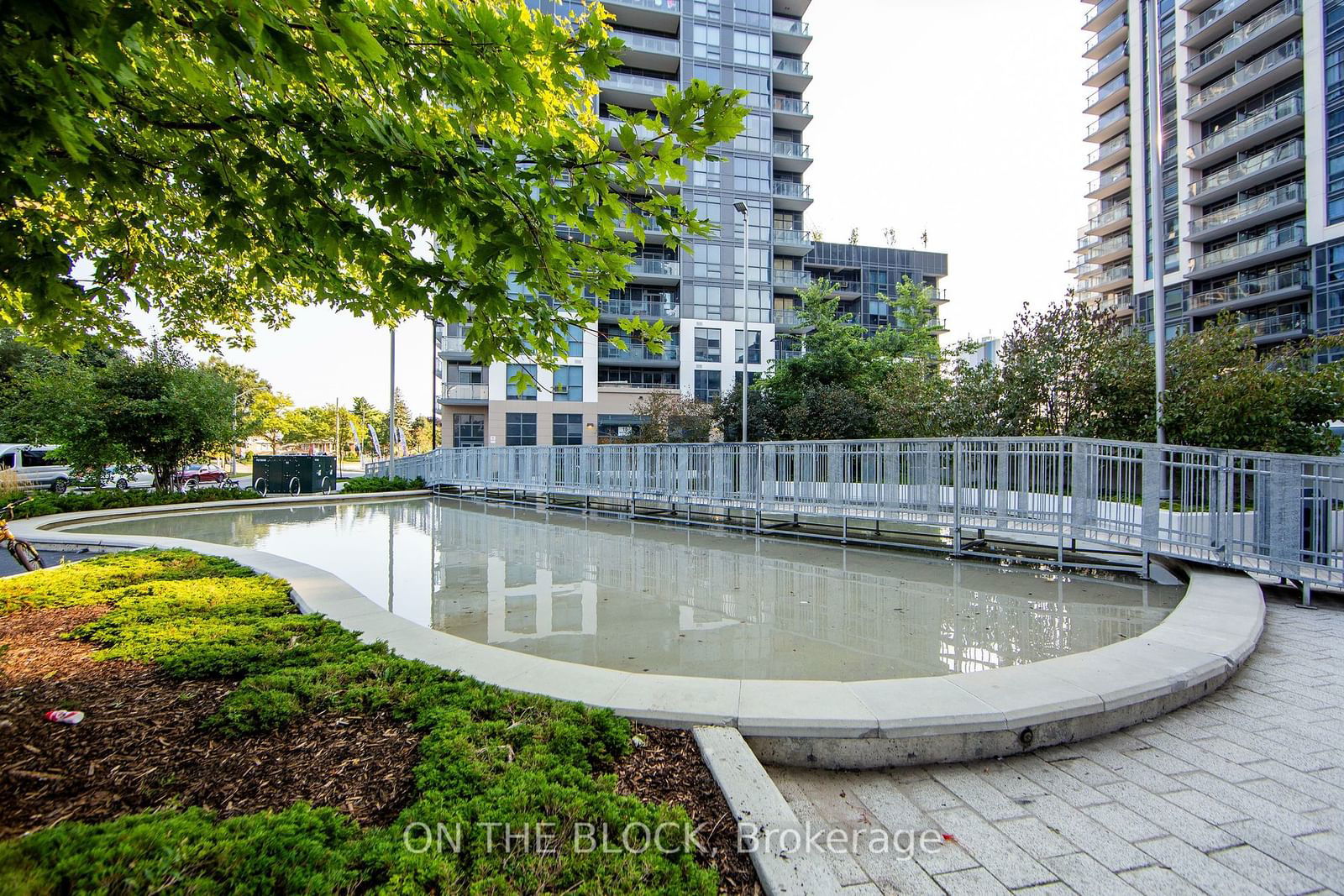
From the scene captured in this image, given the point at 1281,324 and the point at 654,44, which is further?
the point at 654,44

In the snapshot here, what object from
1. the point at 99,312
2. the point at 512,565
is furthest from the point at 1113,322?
the point at 99,312

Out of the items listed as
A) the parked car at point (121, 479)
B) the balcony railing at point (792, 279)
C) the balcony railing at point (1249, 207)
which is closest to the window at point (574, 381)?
the balcony railing at point (792, 279)

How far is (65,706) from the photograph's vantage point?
3250 mm

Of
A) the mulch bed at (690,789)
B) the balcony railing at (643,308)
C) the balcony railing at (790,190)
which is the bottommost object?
the mulch bed at (690,789)

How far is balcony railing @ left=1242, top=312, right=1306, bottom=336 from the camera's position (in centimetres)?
2871

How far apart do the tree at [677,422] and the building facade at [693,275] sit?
902 centimetres

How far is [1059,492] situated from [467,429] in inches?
1461

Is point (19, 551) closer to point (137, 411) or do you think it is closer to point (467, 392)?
point (137, 411)

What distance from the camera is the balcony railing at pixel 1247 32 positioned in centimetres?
2828

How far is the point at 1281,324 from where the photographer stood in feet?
96.4

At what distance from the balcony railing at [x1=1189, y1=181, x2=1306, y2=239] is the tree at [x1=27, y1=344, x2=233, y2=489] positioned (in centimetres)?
4675

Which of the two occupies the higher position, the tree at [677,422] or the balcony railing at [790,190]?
the balcony railing at [790,190]

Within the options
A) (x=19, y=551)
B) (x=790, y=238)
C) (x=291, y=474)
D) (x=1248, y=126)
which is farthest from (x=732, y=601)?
(x=1248, y=126)

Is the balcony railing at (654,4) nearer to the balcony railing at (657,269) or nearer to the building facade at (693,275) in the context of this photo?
the building facade at (693,275)
